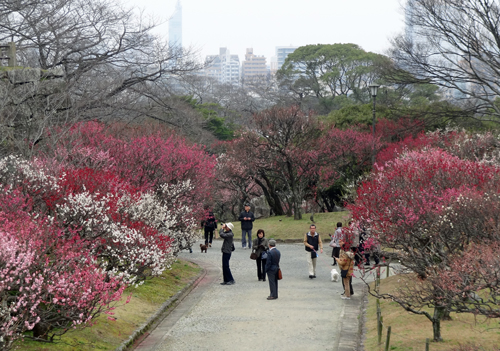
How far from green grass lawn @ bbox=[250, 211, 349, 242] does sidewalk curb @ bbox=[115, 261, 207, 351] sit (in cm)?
1112

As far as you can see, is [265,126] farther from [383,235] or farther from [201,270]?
[383,235]

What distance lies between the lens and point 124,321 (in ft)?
37.8

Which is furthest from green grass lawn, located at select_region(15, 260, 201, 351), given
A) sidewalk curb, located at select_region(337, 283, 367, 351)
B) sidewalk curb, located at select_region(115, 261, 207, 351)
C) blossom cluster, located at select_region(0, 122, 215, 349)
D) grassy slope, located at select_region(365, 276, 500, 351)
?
grassy slope, located at select_region(365, 276, 500, 351)

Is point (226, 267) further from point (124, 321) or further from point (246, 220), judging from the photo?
point (246, 220)

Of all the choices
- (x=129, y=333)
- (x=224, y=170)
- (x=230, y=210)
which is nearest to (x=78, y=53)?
(x=224, y=170)

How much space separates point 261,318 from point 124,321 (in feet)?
9.58

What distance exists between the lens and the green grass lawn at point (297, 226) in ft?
92.5

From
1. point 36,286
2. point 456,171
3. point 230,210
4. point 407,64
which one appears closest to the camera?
point 36,286

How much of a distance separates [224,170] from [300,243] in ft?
40.4

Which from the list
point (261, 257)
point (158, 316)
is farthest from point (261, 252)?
point (158, 316)

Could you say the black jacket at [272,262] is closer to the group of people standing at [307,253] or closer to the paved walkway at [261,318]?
the group of people standing at [307,253]

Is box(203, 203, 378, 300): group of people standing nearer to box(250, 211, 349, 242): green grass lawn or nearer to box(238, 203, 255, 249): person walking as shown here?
box(238, 203, 255, 249): person walking

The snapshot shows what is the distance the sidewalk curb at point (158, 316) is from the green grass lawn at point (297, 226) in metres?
11.1

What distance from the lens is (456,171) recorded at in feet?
44.2
